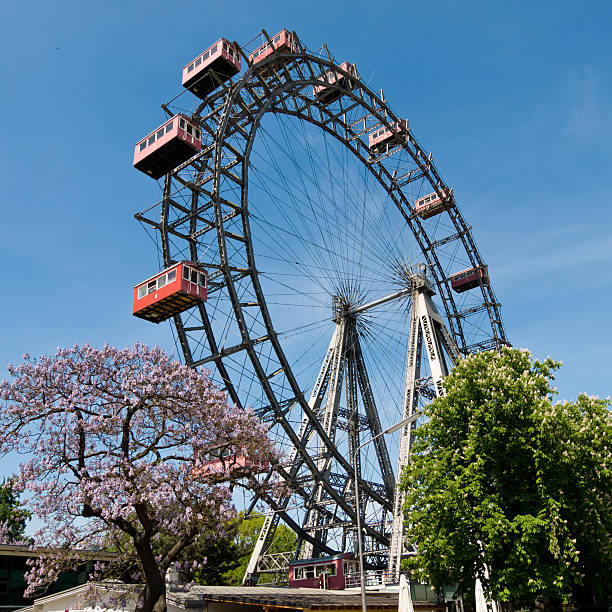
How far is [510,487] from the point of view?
2061 centimetres

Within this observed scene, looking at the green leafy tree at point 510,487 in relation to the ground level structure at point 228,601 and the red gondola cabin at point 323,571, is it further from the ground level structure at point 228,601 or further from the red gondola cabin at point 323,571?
the red gondola cabin at point 323,571

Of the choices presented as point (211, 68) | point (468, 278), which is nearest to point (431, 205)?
point (468, 278)

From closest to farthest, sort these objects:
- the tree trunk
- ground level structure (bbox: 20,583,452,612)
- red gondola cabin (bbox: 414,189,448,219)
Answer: the tree trunk
ground level structure (bbox: 20,583,452,612)
red gondola cabin (bbox: 414,189,448,219)

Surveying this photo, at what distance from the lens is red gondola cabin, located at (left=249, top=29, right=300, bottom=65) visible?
3291 cm

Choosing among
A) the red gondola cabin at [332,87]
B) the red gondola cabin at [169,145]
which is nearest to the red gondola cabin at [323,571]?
the red gondola cabin at [169,145]

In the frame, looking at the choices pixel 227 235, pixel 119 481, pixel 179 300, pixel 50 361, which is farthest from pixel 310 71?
pixel 119 481

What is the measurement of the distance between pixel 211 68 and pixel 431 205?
21122mm

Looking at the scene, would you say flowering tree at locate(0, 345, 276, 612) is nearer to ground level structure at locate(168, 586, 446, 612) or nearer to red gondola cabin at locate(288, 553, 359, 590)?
ground level structure at locate(168, 586, 446, 612)

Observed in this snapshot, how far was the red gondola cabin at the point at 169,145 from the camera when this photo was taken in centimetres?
2788

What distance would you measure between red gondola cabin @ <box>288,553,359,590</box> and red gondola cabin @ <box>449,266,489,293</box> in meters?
24.0

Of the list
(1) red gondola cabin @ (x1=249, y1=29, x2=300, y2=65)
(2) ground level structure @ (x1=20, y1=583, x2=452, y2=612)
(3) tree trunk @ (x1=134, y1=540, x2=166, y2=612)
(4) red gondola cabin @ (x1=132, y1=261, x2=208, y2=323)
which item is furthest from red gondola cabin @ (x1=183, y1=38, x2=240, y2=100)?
(2) ground level structure @ (x1=20, y1=583, x2=452, y2=612)

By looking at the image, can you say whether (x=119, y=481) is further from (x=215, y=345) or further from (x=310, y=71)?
(x=310, y=71)

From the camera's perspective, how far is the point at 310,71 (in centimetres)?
3572

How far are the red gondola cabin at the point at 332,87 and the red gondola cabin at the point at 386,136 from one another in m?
4.64
